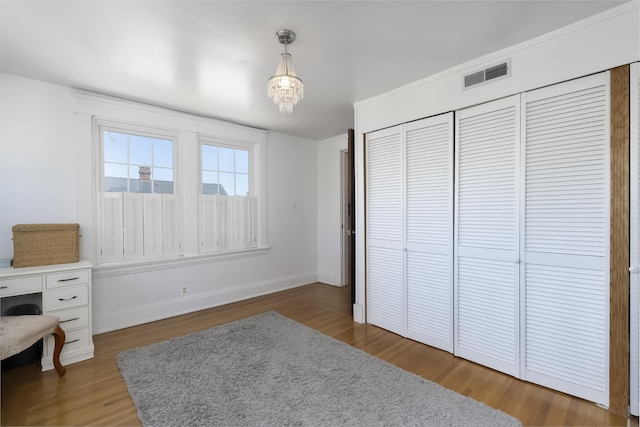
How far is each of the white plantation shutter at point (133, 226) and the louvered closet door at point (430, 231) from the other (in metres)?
2.99

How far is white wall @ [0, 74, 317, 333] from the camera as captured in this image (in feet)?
8.57

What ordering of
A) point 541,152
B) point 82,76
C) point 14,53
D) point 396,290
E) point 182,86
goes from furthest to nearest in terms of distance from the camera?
point 396,290 → point 182,86 → point 82,76 → point 14,53 → point 541,152

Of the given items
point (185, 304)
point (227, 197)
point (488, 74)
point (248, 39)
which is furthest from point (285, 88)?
point (185, 304)

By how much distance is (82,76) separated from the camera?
2.63m

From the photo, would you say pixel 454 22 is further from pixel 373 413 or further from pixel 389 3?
pixel 373 413

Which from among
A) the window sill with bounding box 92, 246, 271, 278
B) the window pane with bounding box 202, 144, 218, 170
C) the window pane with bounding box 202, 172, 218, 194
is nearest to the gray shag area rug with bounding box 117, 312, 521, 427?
the window sill with bounding box 92, 246, 271, 278

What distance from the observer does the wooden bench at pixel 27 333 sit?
1842 mm

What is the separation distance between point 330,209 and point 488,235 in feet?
9.78

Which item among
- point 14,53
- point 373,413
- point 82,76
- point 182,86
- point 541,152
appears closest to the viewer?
point 373,413

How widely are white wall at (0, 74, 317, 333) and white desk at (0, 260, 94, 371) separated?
1.92ft

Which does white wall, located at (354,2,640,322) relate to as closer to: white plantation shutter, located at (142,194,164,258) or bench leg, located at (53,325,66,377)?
white plantation shutter, located at (142,194,164,258)

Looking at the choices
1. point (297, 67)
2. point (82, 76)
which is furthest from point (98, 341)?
point (297, 67)

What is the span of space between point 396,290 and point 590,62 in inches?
92.0

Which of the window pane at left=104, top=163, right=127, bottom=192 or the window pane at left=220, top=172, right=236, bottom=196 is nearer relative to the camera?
the window pane at left=104, top=163, right=127, bottom=192
